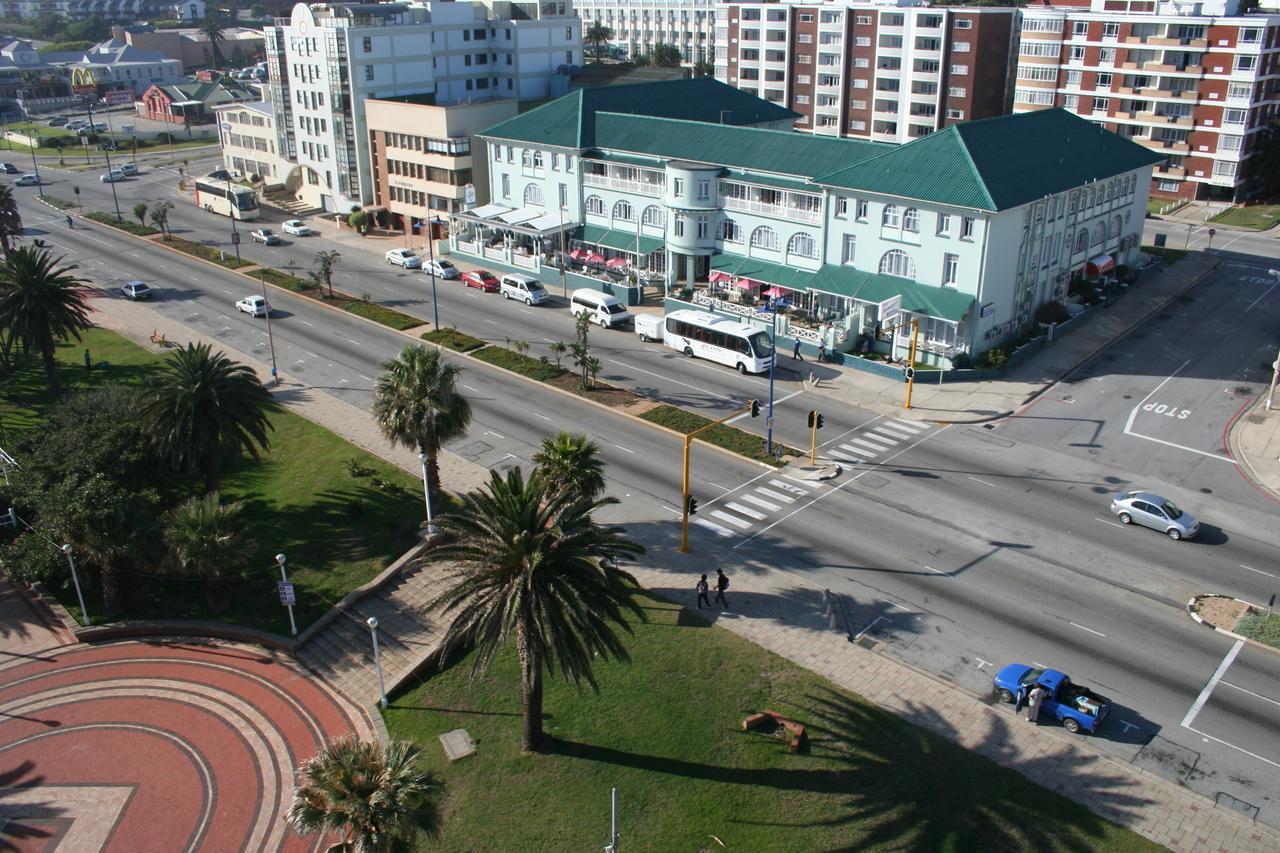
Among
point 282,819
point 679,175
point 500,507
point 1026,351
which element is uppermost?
point 679,175

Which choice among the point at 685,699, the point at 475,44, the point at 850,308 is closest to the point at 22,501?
the point at 685,699

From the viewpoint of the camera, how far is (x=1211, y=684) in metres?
33.9

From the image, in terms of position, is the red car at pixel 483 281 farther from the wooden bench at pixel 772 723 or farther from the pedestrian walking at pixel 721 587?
the wooden bench at pixel 772 723

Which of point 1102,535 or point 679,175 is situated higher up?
point 679,175

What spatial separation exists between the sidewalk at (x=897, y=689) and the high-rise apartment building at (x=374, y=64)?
6304 cm

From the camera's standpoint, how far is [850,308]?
6512cm

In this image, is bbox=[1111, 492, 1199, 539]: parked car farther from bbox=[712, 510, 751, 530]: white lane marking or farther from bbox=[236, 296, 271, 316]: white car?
bbox=[236, 296, 271, 316]: white car

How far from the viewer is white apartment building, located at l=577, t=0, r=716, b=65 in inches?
7254

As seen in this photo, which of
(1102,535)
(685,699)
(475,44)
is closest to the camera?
(685,699)

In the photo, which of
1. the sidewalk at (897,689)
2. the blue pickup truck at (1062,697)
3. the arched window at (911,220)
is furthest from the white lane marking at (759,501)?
the arched window at (911,220)

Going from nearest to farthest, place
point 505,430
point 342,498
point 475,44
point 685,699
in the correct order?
1. point 685,699
2. point 342,498
3. point 505,430
4. point 475,44

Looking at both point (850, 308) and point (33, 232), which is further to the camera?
point (33, 232)

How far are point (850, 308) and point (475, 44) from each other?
6356 centimetres

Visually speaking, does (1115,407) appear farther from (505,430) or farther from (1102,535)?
(505,430)
